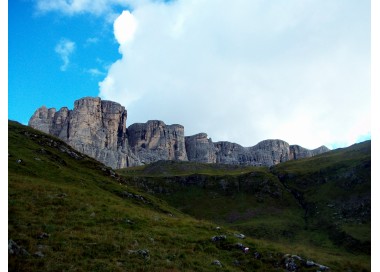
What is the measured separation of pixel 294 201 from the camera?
311 ft

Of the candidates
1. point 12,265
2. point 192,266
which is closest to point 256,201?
point 192,266

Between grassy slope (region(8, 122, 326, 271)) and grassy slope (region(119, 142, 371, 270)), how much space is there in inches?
1212

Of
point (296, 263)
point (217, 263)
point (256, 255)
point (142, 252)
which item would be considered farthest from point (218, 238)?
point (142, 252)

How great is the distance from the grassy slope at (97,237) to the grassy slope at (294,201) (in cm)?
3078

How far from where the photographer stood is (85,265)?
18.6 m

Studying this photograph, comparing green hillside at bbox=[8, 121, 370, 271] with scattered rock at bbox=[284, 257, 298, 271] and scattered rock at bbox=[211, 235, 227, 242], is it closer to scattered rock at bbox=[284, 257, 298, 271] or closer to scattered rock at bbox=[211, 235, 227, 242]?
scattered rock at bbox=[211, 235, 227, 242]

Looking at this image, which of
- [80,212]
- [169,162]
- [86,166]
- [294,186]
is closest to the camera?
[80,212]

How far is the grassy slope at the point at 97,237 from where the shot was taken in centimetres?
1947

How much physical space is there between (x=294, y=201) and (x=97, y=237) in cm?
8008

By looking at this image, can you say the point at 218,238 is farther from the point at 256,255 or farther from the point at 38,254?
the point at 38,254

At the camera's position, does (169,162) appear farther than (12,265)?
Yes

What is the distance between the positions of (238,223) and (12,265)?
6840 centimetres

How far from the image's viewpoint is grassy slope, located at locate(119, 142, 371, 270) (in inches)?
2525
